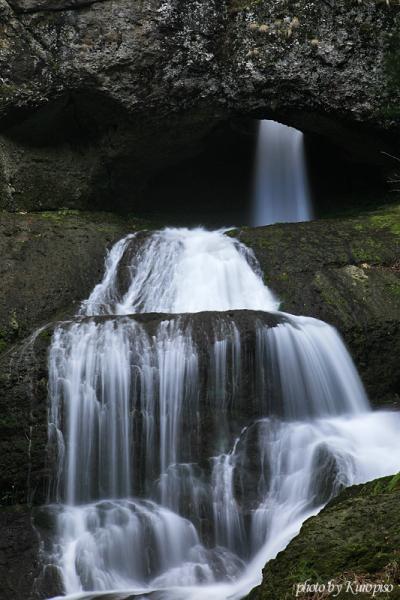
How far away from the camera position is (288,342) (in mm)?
7543

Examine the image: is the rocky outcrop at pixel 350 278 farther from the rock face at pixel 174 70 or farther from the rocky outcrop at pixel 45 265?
the rocky outcrop at pixel 45 265

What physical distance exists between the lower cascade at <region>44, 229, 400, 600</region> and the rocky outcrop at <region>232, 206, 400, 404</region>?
20.4 inches

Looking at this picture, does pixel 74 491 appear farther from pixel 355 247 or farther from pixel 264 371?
pixel 355 247

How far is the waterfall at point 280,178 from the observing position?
13.6 meters

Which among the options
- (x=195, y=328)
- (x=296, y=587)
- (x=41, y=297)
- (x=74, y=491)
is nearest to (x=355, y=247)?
(x=195, y=328)

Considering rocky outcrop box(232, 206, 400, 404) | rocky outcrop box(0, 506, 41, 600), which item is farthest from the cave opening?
rocky outcrop box(0, 506, 41, 600)

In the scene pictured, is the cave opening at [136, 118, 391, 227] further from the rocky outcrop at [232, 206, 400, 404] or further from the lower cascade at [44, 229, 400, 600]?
the lower cascade at [44, 229, 400, 600]

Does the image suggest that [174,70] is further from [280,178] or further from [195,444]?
[195,444]

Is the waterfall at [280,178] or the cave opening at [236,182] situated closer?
the cave opening at [236,182]

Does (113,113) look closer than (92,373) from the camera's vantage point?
No

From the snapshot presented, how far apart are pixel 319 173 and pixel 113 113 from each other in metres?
4.78

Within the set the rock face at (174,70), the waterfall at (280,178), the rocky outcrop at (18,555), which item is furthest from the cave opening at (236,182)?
the rocky outcrop at (18,555)

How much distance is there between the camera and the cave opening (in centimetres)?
1304

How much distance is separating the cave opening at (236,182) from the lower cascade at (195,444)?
19.0ft
